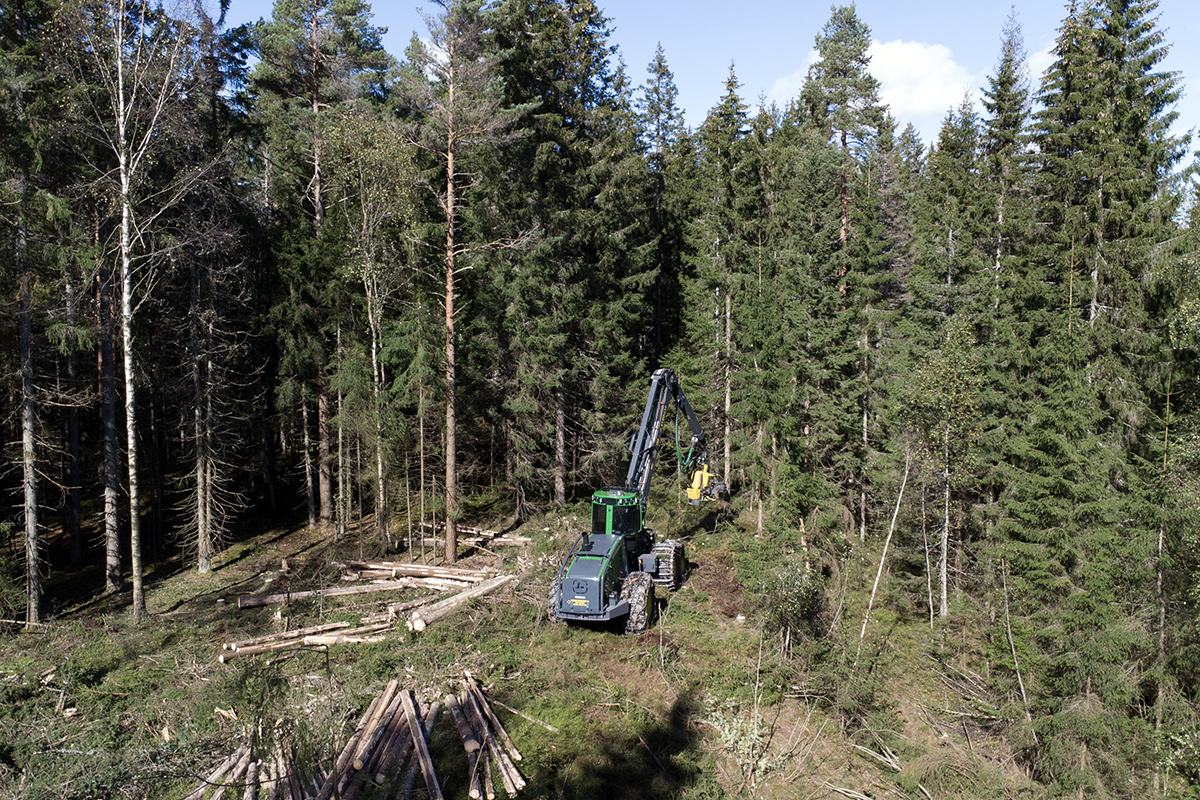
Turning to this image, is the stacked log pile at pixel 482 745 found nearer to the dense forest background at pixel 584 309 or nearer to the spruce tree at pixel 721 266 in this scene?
the dense forest background at pixel 584 309

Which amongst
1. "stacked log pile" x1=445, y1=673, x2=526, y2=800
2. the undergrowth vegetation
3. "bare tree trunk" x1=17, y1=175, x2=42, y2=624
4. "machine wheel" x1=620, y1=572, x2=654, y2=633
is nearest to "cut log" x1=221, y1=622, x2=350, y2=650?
the undergrowth vegetation

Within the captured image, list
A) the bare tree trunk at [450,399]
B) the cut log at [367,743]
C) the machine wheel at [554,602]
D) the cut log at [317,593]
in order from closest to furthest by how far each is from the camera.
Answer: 1. the cut log at [367,743]
2. the machine wheel at [554,602]
3. the cut log at [317,593]
4. the bare tree trunk at [450,399]

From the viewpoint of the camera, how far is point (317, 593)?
18109 millimetres

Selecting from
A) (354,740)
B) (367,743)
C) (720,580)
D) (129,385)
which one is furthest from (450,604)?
(129,385)

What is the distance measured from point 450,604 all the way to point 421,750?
20.8 feet

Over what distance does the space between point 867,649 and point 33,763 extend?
17.1 meters

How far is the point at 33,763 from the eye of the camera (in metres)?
10.3

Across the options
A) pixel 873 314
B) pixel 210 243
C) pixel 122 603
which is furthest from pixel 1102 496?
pixel 122 603

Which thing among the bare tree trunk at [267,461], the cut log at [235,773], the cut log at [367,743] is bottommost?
the cut log at [367,743]

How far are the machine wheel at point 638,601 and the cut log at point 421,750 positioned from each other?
5423mm

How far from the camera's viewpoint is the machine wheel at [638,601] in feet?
51.4

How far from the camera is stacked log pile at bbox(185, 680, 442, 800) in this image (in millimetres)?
9250

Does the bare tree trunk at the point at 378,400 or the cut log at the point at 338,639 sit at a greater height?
the bare tree trunk at the point at 378,400

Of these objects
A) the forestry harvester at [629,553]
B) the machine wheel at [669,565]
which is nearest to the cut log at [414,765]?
the forestry harvester at [629,553]
